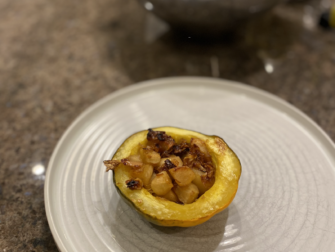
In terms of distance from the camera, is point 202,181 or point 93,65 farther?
point 93,65

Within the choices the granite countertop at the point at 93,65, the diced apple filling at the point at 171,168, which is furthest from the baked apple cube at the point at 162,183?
the granite countertop at the point at 93,65

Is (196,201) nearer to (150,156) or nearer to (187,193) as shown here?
(187,193)

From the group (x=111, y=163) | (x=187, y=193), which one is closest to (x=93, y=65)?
(x=111, y=163)

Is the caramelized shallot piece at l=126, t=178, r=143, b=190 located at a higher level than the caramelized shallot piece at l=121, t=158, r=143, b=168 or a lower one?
lower

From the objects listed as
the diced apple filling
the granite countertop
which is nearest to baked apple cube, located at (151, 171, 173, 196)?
the diced apple filling

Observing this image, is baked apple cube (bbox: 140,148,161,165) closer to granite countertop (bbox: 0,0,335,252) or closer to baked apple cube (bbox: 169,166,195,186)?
baked apple cube (bbox: 169,166,195,186)
